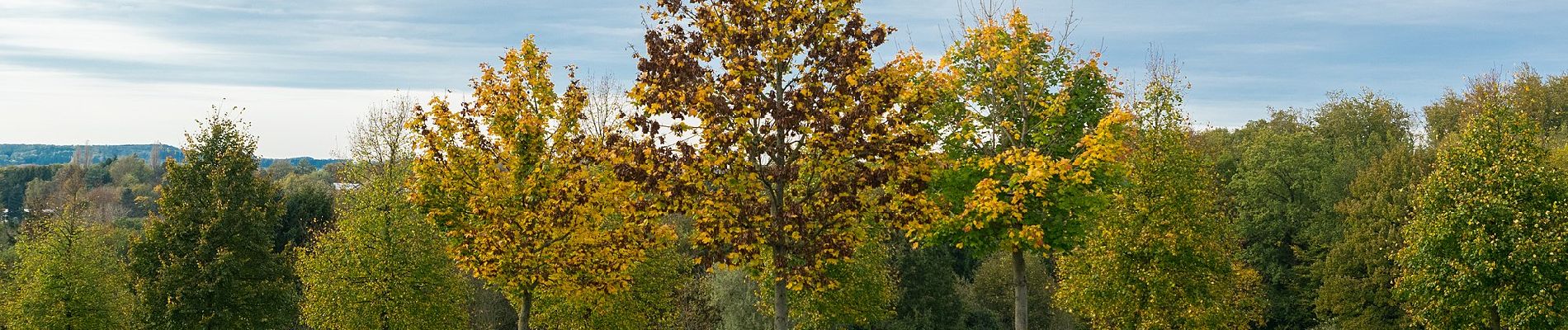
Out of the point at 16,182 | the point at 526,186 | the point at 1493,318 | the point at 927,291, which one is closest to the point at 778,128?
the point at 526,186

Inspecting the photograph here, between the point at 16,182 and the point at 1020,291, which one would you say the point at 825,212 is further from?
the point at 16,182

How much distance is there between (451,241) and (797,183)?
1350 cm

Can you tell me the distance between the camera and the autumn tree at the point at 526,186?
23.7 meters

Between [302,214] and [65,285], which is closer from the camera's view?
[65,285]

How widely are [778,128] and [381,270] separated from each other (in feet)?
71.4

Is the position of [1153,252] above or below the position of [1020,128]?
below

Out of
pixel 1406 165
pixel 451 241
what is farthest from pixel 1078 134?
pixel 1406 165

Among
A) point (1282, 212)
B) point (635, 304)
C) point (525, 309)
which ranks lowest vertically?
point (635, 304)

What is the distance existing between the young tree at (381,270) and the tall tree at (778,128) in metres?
18.7

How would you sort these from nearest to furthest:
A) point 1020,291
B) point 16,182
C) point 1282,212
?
point 1020,291 → point 1282,212 → point 16,182

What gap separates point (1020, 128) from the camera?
28453mm

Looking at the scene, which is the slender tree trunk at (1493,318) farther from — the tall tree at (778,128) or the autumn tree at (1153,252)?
the tall tree at (778,128)

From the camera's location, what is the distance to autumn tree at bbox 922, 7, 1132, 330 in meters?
25.5

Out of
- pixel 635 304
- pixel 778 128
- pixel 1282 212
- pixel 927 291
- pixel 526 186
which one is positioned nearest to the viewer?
pixel 778 128
